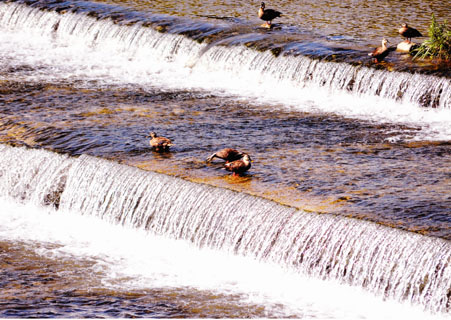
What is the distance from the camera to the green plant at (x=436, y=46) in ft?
53.9

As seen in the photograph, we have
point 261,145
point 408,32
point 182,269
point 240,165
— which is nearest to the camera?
point 182,269

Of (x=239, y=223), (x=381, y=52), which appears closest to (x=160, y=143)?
(x=239, y=223)

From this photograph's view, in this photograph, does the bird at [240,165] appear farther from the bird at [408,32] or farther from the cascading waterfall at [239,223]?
the bird at [408,32]

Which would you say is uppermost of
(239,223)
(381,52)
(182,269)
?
(381,52)

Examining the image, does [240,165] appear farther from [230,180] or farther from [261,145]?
[261,145]

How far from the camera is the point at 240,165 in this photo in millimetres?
11477

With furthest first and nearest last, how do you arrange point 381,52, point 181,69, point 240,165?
point 181,69 < point 381,52 < point 240,165

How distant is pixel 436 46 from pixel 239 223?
7.32m

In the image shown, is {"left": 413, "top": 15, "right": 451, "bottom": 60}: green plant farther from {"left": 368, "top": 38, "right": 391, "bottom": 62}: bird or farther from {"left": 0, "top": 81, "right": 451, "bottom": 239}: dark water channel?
{"left": 0, "top": 81, "right": 451, "bottom": 239}: dark water channel

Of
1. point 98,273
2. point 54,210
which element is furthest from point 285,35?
point 98,273

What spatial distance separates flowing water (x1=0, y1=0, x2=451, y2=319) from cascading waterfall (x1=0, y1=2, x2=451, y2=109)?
1.5 inches

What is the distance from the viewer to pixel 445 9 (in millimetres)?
21453

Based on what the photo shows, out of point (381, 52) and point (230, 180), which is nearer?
point (230, 180)

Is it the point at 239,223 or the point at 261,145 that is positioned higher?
the point at 261,145
